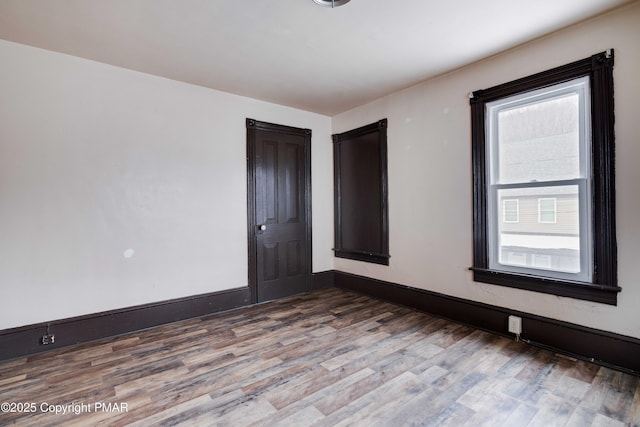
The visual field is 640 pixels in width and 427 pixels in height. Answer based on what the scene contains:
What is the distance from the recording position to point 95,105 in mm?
2996

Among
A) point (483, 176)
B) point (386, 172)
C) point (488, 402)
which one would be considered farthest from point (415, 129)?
point (488, 402)

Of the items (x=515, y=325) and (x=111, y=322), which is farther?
(x=111, y=322)

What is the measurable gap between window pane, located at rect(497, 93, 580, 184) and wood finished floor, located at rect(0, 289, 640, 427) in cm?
156

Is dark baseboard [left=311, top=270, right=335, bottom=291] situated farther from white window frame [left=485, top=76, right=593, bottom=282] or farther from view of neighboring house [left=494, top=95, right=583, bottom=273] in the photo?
view of neighboring house [left=494, top=95, right=583, bottom=273]

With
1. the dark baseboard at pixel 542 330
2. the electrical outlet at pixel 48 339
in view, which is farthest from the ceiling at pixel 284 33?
the electrical outlet at pixel 48 339

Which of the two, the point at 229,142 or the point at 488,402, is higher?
the point at 229,142

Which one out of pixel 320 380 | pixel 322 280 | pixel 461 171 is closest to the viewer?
pixel 320 380

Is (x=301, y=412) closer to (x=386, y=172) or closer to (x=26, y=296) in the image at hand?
(x=26, y=296)

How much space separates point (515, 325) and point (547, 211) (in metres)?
1.07

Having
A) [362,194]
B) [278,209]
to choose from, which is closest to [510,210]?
[362,194]

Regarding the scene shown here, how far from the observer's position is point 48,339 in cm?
276

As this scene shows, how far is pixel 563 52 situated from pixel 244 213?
3.59 meters

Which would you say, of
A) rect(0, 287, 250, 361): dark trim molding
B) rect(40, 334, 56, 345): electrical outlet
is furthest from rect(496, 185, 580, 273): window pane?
rect(40, 334, 56, 345): electrical outlet

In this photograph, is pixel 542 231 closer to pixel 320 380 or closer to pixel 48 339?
pixel 320 380
